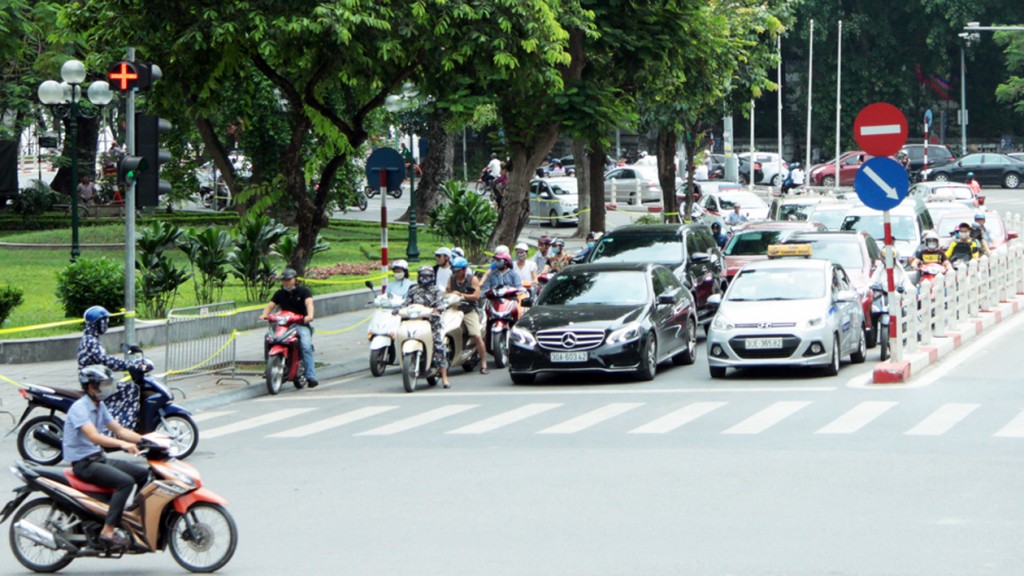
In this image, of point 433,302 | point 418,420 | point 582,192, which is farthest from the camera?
point 582,192

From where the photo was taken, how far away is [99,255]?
3419 centimetres

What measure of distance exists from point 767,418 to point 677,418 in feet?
3.18

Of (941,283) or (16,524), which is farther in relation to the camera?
(941,283)

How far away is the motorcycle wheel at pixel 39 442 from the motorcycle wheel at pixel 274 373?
4691mm

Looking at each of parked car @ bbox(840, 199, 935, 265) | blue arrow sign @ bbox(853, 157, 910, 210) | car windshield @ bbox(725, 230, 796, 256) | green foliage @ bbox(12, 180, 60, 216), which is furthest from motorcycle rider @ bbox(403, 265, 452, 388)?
green foliage @ bbox(12, 180, 60, 216)

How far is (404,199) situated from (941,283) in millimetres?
42120

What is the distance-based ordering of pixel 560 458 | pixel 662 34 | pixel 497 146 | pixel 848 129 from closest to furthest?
pixel 560 458 → pixel 662 34 → pixel 497 146 → pixel 848 129

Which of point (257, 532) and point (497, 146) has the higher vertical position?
Answer: point (497, 146)

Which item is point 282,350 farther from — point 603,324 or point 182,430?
point 182,430

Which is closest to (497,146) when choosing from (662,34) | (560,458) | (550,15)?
(662,34)

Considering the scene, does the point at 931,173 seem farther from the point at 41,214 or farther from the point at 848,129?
the point at 41,214

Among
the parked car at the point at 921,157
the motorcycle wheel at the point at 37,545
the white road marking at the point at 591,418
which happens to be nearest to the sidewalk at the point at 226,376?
the white road marking at the point at 591,418

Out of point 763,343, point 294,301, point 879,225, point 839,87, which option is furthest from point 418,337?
point 839,87

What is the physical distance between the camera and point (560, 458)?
13.8m
